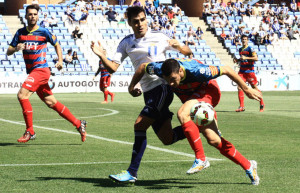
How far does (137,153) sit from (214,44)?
38.0 meters

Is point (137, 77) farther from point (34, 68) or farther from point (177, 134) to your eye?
point (34, 68)

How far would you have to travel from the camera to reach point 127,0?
48.9 meters

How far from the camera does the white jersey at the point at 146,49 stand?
24.0 feet

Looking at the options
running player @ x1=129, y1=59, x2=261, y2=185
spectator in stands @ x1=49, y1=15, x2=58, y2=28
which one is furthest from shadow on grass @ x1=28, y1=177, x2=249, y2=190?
spectator in stands @ x1=49, y1=15, x2=58, y2=28

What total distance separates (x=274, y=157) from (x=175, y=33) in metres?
34.0

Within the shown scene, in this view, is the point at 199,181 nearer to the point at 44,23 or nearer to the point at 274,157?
the point at 274,157

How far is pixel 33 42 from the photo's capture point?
10.9m

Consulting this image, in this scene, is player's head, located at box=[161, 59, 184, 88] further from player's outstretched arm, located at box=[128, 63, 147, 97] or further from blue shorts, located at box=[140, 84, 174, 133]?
blue shorts, located at box=[140, 84, 174, 133]

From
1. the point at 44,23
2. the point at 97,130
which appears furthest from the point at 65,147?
the point at 44,23

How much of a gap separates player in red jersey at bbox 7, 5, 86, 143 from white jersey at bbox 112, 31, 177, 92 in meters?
3.57

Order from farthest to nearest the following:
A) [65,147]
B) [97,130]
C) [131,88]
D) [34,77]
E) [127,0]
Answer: [127,0]
[97,130]
[34,77]
[65,147]
[131,88]

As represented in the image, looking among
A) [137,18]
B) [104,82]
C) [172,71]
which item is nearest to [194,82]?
[172,71]

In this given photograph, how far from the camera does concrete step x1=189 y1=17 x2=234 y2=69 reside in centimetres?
4300

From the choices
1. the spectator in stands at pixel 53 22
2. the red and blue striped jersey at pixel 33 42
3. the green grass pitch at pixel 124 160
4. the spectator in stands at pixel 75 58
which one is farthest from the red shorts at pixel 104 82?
the spectator in stands at pixel 53 22
